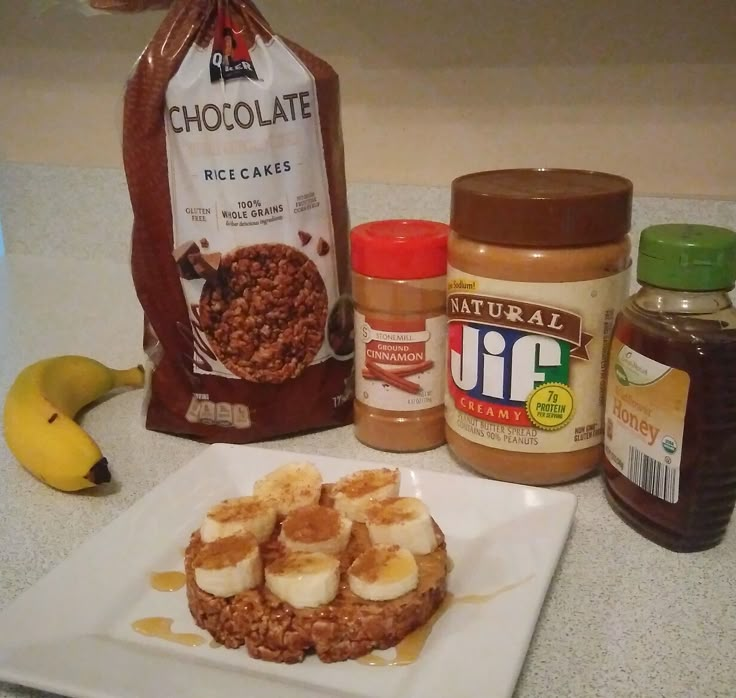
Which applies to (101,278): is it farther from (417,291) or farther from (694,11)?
(694,11)

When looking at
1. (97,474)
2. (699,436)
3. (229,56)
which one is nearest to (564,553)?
(699,436)

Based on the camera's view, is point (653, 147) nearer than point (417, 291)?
No

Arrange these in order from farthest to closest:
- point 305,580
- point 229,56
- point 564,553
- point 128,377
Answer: point 128,377
point 229,56
point 564,553
point 305,580

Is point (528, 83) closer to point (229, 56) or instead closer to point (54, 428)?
point (229, 56)

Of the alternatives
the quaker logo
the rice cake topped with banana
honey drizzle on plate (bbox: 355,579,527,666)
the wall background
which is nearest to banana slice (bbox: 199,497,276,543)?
the rice cake topped with banana

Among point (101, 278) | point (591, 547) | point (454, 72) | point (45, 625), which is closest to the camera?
point (45, 625)

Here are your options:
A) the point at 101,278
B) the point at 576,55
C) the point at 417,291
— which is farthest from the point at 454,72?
the point at 101,278

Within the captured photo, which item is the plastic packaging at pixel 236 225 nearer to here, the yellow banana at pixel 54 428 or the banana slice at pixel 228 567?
the yellow banana at pixel 54 428
